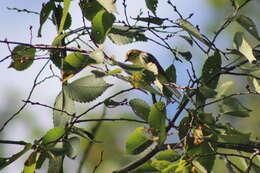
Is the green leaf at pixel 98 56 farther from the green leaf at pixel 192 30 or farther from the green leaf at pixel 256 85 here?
the green leaf at pixel 256 85

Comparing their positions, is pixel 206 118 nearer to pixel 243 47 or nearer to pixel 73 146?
pixel 243 47

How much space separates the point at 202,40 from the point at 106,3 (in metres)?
0.17

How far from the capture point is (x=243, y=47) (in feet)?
3.07

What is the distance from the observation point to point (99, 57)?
773 mm

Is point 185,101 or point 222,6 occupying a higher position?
point 222,6

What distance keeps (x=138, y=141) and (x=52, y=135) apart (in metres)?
0.16

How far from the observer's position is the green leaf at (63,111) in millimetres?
929

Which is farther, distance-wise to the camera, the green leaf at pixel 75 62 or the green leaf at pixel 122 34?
the green leaf at pixel 122 34

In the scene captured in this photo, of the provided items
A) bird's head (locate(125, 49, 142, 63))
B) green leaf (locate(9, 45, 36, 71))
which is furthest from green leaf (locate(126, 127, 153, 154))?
green leaf (locate(9, 45, 36, 71))

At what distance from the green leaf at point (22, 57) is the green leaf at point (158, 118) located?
0.86 ft

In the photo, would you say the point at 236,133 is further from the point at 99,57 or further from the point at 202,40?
the point at 99,57

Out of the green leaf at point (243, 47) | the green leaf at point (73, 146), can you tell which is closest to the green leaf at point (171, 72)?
the green leaf at point (243, 47)

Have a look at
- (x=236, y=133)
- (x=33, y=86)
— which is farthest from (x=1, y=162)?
(x=236, y=133)

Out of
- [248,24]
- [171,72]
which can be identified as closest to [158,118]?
[171,72]
